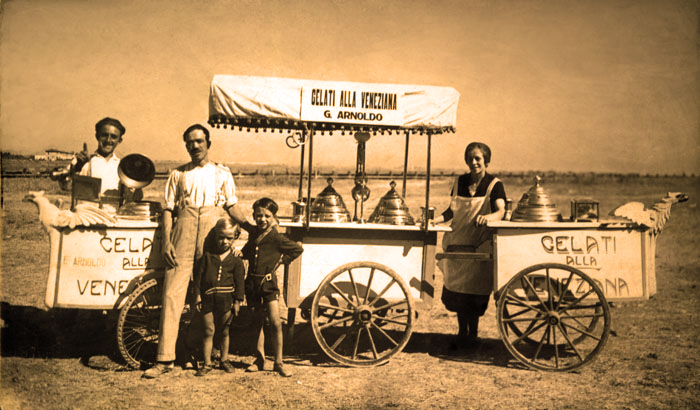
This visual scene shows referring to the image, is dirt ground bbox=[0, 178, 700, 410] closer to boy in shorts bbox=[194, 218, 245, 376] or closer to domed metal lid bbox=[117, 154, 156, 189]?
boy in shorts bbox=[194, 218, 245, 376]

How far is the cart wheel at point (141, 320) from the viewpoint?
431 cm

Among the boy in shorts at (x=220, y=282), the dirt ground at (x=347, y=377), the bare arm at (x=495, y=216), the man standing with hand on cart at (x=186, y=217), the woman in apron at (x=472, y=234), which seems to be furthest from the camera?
the woman in apron at (x=472, y=234)

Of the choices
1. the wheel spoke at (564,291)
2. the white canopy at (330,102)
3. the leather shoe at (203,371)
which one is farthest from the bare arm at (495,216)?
the leather shoe at (203,371)

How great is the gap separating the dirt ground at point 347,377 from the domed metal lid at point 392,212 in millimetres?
1298

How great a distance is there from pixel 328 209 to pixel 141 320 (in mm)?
1871

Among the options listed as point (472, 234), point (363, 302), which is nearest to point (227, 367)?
point (363, 302)

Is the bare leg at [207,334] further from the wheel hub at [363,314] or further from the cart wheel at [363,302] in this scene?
the wheel hub at [363,314]

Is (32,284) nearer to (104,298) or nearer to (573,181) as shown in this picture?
(104,298)

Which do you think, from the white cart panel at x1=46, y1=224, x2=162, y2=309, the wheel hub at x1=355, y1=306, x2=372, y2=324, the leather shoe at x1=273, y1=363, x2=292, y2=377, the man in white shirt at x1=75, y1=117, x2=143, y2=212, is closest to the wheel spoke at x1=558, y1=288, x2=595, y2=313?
the wheel hub at x1=355, y1=306, x2=372, y2=324

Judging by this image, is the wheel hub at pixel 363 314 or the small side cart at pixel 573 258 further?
the small side cart at pixel 573 258

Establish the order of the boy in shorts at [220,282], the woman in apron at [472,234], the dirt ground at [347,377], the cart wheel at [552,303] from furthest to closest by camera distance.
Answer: the woman in apron at [472,234] → the cart wheel at [552,303] → the boy in shorts at [220,282] → the dirt ground at [347,377]

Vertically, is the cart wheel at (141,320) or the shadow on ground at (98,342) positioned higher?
the cart wheel at (141,320)

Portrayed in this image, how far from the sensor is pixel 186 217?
4.37m

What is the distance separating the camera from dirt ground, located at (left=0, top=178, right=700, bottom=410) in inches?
158
